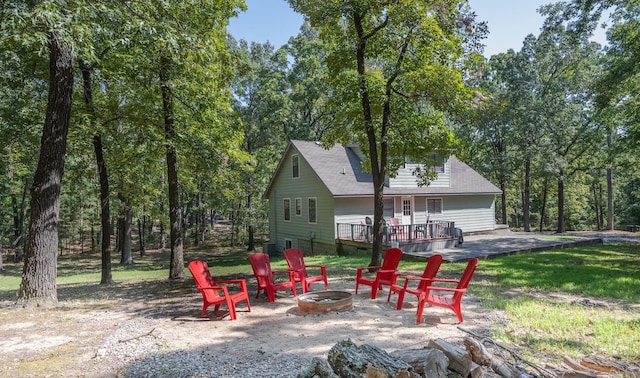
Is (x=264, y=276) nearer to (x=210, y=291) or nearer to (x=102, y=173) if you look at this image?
(x=210, y=291)

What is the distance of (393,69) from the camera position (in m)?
9.83

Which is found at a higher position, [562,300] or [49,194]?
[49,194]

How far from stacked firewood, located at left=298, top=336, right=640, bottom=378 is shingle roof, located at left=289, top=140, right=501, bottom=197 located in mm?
13162

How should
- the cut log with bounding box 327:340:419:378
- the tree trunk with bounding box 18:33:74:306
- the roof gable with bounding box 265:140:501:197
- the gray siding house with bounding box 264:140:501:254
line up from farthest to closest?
1. the gray siding house with bounding box 264:140:501:254
2. the roof gable with bounding box 265:140:501:197
3. the tree trunk with bounding box 18:33:74:306
4. the cut log with bounding box 327:340:419:378

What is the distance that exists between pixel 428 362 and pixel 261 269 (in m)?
4.35

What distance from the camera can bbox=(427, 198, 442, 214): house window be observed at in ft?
66.7

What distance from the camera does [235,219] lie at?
26.9 meters

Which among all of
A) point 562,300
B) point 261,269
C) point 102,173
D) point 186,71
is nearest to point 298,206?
point 102,173

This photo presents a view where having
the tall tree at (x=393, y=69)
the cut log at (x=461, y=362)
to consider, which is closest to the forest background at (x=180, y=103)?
the tall tree at (x=393, y=69)

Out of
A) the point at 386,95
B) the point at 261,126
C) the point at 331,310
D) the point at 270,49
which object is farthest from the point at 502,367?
the point at 270,49

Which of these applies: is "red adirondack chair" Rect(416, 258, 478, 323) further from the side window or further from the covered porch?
the side window

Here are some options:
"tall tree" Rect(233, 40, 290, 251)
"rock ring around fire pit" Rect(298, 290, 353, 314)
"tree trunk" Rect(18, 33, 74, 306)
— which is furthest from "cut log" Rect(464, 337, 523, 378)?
"tall tree" Rect(233, 40, 290, 251)

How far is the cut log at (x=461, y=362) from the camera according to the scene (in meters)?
3.42

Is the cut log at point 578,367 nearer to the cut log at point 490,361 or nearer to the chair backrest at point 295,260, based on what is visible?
the cut log at point 490,361
